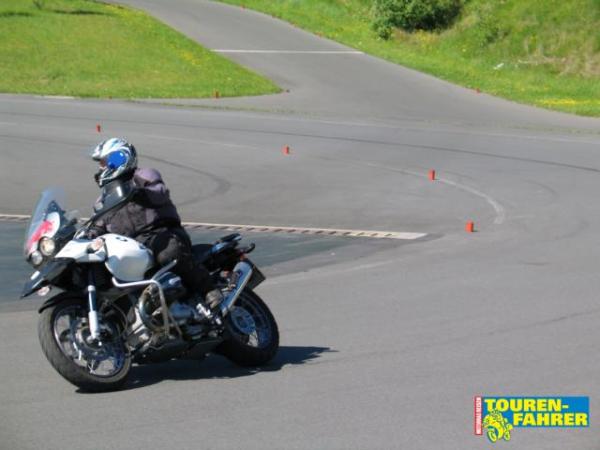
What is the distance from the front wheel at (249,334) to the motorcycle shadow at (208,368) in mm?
97

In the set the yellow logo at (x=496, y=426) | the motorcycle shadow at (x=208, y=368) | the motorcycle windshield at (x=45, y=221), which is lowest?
the motorcycle shadow at (x=208, y=368)

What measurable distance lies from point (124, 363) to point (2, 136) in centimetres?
2026

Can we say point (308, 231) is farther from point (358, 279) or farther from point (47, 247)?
point (47, 247)

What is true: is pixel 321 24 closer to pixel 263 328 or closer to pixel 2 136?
pixel 2 136

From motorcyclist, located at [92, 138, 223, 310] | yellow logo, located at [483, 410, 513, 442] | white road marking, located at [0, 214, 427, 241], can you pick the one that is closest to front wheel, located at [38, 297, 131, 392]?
motorcyclist, located at [92, 138, 223, 310]

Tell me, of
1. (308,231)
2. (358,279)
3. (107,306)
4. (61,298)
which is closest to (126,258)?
(107,306)

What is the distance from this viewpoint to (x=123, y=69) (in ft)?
143

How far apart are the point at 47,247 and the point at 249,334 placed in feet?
5.80

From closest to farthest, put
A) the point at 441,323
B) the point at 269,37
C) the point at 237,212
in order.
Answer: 1. the point at 441,323
2. the point at 237,212
3. the point at 269,37

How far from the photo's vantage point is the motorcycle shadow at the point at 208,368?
838 centimetres

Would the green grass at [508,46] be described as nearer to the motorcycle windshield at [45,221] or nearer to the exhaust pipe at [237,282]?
the exhaust pipe at [237,282]

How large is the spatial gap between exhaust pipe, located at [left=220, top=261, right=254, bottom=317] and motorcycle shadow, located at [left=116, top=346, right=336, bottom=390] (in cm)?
45

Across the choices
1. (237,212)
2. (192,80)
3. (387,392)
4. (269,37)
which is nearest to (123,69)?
(192,80)

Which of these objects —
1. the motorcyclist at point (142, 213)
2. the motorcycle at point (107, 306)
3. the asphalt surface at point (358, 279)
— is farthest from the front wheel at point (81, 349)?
the motorcyclist at point (142, 213)
